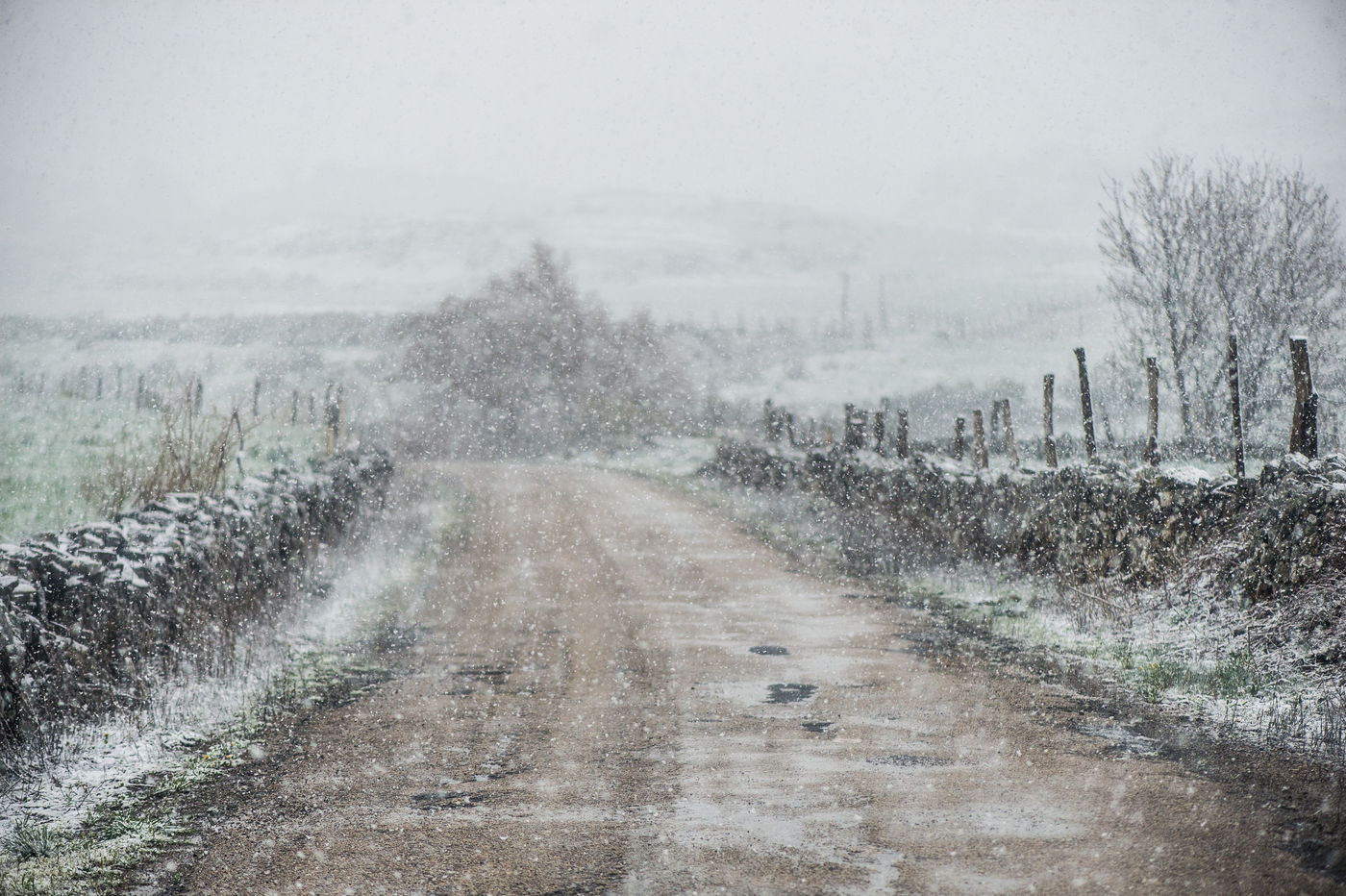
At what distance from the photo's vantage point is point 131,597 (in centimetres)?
697

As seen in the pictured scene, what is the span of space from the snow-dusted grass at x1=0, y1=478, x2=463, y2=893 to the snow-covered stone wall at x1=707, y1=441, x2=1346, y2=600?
7448 millimetres

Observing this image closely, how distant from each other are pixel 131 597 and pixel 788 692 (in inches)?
191

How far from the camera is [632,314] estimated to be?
60.2 m

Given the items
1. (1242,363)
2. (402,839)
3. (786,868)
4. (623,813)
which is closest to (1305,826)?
(786,868)

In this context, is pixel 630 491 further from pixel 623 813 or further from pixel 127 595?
pixel 623 813

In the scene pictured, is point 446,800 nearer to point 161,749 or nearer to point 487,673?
point 161,749

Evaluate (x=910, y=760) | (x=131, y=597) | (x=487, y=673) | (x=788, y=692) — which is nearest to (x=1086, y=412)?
(x=788, y=692)

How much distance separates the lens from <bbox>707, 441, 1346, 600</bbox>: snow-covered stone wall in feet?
25.3

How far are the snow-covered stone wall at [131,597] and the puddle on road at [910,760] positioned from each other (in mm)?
4971

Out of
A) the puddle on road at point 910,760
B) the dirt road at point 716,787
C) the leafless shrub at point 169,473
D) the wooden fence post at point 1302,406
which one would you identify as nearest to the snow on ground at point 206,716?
the dirt road at point 716,787

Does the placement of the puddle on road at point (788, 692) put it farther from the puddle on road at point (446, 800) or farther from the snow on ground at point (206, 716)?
the snow on ground at point (206, 716)

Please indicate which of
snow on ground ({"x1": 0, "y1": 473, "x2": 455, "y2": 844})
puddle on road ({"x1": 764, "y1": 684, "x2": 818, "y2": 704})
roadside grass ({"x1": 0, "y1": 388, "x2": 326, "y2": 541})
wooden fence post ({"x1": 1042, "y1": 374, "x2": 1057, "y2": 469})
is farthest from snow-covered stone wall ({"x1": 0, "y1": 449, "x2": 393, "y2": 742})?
wooden fence post ({"x1": 1042, "y1": 374, "x2": 1057, "y2": 469})

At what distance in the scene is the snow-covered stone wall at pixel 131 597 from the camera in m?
5.90

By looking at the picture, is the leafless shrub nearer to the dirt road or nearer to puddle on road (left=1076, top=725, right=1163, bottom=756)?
the dirt road
